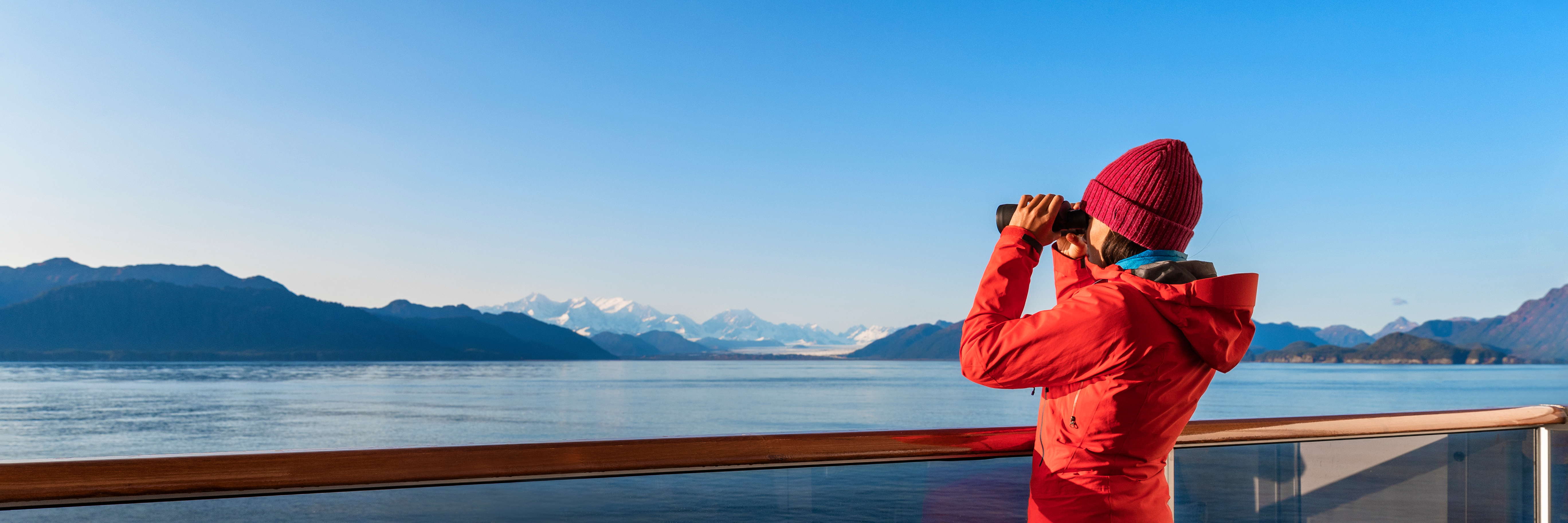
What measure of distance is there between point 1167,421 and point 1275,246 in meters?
1.01

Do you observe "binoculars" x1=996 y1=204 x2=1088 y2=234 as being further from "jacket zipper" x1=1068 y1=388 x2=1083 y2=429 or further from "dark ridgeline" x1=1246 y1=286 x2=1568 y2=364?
"dark ridgeline" x1=1246 y1=286 x2=1568 y2=364

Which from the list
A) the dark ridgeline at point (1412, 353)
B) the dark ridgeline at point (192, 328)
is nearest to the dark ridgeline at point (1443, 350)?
the dark ridgeline at point (1412, 353)

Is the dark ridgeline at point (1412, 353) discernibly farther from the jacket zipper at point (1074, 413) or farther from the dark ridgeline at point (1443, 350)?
the jacket zipper at point (1074, 413)

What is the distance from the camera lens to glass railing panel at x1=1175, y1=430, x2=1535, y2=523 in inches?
80.1

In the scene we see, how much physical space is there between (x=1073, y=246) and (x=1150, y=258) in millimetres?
262

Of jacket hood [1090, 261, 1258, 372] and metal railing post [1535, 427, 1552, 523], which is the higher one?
jacket hood [1090, 261, 1258, 372]

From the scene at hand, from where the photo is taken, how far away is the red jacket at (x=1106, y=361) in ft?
3.90

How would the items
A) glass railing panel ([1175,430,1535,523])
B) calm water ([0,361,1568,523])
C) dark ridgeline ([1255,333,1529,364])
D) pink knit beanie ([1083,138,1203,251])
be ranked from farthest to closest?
dark ridgeline ([1255,333,1529,364]) < glass railing panel ([1175,430,1535,523]) < calm water ([0,361,1568,523]) < pink knit beanie ([1083,138,1203,251])

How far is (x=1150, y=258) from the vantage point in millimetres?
1269

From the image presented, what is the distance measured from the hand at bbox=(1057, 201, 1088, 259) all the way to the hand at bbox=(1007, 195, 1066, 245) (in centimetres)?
17

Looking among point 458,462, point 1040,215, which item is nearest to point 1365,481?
point 1040,215

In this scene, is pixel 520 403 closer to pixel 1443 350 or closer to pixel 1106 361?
pixel 1106 361

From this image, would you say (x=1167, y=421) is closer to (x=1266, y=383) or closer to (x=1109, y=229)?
(x=1109, y=229)

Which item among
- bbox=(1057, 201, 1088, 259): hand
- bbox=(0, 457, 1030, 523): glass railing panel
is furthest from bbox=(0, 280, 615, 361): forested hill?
bbox=(1057, 201, 1088, 259): hand
